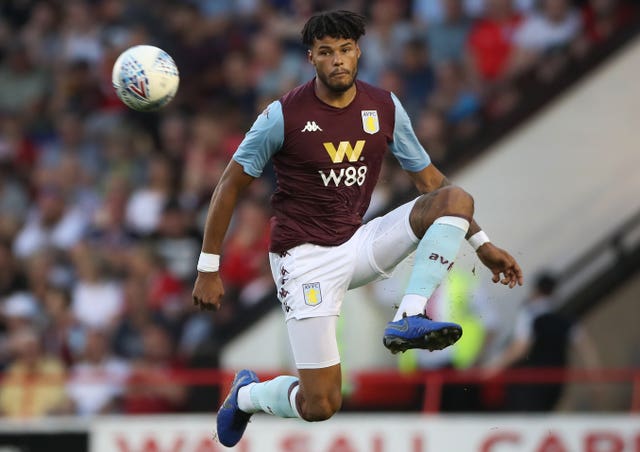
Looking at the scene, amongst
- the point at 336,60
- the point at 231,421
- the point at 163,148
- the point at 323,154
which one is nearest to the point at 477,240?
the point at 323,154

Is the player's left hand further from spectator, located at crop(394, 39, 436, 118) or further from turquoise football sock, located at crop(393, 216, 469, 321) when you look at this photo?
spectator, located at crop(394, 39, 436, 118)

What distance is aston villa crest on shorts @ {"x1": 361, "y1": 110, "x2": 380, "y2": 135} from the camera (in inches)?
314

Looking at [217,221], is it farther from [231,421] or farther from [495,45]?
[495,45]

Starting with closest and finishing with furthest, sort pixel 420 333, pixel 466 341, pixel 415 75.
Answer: pixel 420 333
pixel 466 341
pixel 415 75

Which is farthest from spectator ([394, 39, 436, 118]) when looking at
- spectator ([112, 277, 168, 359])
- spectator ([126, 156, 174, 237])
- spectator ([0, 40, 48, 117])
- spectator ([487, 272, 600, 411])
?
spectator ([0, 40, 48, 117])

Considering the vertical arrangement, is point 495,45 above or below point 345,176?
above

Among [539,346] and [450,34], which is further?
[450,34]

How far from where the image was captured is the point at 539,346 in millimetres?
11977

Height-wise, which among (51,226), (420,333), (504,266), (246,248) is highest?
(51,226)

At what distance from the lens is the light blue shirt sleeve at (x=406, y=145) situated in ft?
26.7

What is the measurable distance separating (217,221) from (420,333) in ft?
4.56

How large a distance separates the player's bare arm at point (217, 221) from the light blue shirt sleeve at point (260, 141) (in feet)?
0.15

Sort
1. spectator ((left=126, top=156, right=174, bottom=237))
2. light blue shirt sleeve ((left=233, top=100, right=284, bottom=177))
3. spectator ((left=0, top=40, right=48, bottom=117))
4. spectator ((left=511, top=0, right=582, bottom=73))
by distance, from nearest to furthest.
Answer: light blue shirt sleeve ((left=233, top=100, right=284, bottom=177))
spectator ((left=511, top=0, right=582, bottom=73))
spectator ((left=126, top=156, right=174, bottom=237))
spectator ((left=0, top=40, right=48, bottom=117))

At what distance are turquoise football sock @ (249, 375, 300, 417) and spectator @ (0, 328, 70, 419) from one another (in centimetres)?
442
